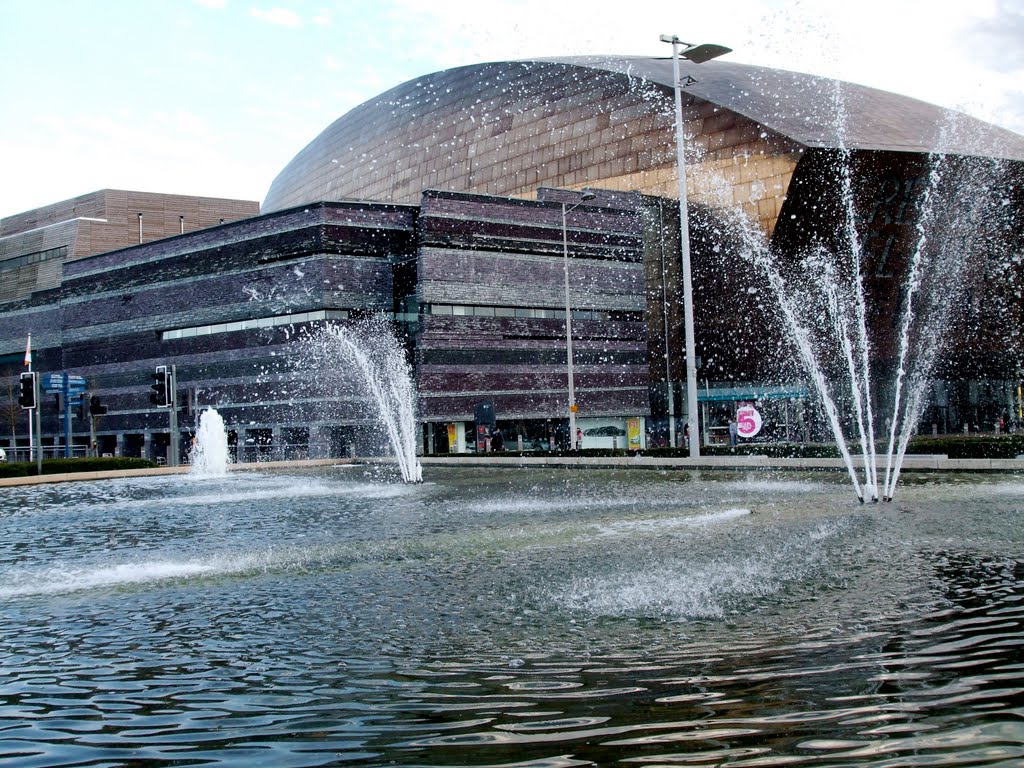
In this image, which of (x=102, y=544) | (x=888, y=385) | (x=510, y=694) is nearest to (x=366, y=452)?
(x=888, y=385)

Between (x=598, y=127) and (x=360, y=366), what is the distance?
2365 cm

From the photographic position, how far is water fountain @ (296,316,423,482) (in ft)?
204

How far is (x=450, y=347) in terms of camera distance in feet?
205

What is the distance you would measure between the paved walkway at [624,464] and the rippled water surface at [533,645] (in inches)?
427

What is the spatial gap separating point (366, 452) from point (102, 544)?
154ft

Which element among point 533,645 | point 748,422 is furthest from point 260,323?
point 533,645

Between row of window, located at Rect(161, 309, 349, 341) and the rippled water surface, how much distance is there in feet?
153

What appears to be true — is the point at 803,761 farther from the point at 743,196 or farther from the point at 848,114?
the point at 848,114

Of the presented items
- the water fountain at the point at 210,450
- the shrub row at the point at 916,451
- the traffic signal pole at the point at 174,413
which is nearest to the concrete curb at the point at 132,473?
the water fountain at the point at 210,450

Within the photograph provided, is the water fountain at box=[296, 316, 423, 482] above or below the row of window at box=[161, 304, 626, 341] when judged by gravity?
below

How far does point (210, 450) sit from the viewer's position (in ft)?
190

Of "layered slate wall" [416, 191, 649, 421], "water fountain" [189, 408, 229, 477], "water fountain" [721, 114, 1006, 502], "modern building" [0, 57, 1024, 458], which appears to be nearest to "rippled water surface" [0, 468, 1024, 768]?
"water fountain" [189, 408, 229, 477]

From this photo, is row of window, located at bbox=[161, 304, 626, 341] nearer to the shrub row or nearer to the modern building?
the modern building

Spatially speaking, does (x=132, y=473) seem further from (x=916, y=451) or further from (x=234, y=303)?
(x=916, y=451)
